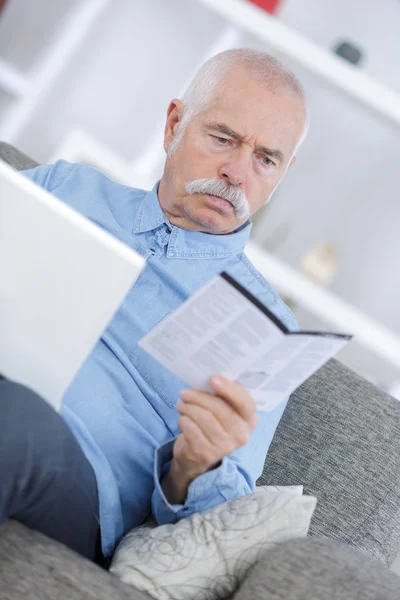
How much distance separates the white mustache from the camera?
1523 mm

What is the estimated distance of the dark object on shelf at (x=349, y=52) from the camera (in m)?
2.99

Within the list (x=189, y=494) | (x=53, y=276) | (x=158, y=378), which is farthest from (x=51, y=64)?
(x=53, y=276)

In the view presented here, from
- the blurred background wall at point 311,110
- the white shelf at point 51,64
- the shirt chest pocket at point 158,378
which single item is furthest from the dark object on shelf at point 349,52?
the shirt chest pocket at point 158,378

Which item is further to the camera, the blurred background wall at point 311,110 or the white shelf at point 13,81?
the blurred background wall at point 311,110

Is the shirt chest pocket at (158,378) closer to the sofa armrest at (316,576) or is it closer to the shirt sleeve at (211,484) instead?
the shirt sleeve at (211,484)

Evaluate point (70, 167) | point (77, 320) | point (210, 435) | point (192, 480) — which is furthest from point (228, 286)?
point (70, 167)

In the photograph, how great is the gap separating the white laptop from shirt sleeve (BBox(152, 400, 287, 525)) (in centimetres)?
35

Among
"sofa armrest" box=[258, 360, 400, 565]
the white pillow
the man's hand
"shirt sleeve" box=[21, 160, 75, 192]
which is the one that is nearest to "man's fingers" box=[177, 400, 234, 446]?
the man's hand

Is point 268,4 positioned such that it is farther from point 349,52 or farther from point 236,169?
point 236,169

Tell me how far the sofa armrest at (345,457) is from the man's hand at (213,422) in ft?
1.28

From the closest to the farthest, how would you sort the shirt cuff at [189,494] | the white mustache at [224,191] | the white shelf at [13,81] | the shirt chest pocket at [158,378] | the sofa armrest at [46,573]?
the sofa armrest at [46,573] → the shirt cuff at [189,494] → the shirt chest pocket at [158,378] → the white mustache at [224,191] → the white shelf at [13,81]

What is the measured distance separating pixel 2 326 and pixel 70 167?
77 centimetres

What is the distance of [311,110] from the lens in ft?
10.5

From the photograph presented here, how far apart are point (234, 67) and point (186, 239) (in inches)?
Result: 14.5
